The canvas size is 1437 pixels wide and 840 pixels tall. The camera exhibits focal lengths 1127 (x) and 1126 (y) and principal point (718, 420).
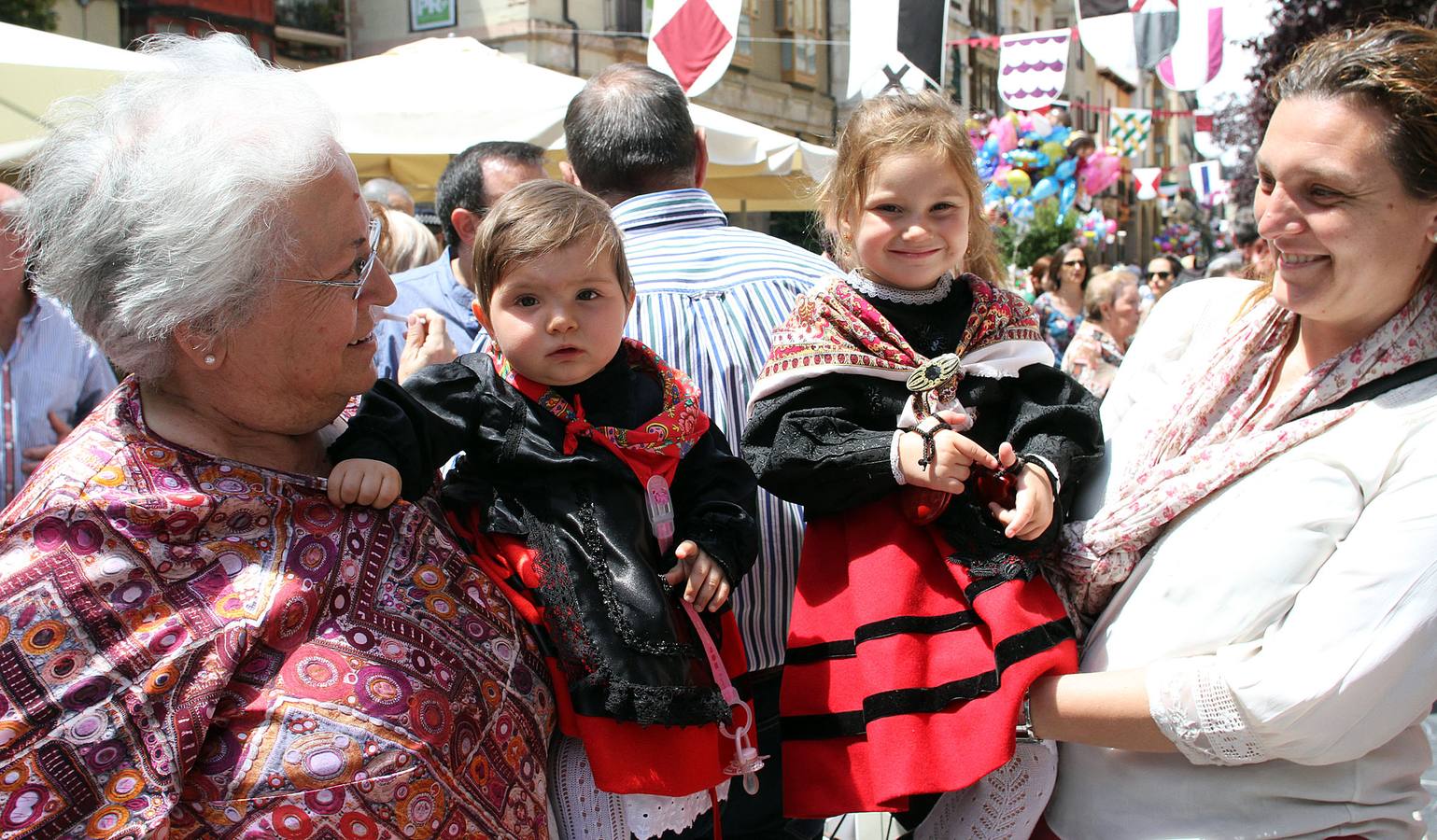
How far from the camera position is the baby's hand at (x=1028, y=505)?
6.32 feet

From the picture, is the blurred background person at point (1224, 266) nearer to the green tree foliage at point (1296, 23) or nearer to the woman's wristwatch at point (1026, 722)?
the green tree foliage at point (1296, 23)

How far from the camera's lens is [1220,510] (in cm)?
181

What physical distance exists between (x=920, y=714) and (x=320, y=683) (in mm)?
969

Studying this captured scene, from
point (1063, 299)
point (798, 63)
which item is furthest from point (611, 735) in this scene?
point (798, 63)

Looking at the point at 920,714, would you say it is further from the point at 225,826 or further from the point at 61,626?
the point at 61,626

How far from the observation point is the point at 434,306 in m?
4.30

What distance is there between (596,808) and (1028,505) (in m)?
0.89

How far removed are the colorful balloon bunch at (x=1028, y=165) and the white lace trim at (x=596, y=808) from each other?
8793 mm

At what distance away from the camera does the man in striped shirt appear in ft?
8.03

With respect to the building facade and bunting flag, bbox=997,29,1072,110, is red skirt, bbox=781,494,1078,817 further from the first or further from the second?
the building facade

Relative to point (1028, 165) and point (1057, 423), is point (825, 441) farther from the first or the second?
point (1028, 165)

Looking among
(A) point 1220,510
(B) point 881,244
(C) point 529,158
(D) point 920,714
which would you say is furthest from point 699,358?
(C) point 529,158

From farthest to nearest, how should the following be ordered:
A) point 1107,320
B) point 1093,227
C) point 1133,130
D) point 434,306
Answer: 1. point 1133,130
2. point 1093,227
3. point 1107,320
4. point 434,306

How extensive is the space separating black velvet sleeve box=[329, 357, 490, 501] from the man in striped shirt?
56 centimetres
